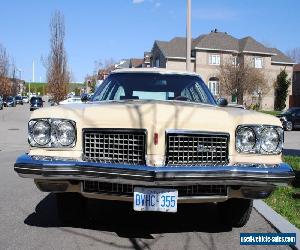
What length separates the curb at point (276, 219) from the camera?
191 inches

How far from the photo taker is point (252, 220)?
5473 millimetres

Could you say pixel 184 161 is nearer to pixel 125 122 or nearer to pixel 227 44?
pixel 125 122

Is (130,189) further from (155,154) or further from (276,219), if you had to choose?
(276,219)

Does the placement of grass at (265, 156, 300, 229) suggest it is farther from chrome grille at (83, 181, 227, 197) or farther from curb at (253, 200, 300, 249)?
chrome grille at (83, 181, 227, 197)

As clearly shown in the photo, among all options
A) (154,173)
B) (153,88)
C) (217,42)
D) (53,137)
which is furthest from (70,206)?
(217,42)

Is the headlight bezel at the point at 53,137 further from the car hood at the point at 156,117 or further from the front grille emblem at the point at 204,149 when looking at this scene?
the front grille emblem at the point at 204,149

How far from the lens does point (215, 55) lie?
53.5m

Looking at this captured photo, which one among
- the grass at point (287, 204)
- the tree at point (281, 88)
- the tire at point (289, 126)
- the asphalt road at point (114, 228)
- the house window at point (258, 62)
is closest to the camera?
the asphalt road at point (114, 228)

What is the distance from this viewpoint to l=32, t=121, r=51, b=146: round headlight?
433 centimetres

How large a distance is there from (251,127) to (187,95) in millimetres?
1718

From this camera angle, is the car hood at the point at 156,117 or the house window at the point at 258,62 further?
the house window at the point at 258,62

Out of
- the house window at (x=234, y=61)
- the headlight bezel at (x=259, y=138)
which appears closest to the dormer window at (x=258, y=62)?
the house window at (x=234, y=61)

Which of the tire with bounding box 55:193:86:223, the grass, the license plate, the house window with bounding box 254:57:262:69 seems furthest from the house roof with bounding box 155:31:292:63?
the license plate

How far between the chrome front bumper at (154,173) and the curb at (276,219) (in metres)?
0.86
